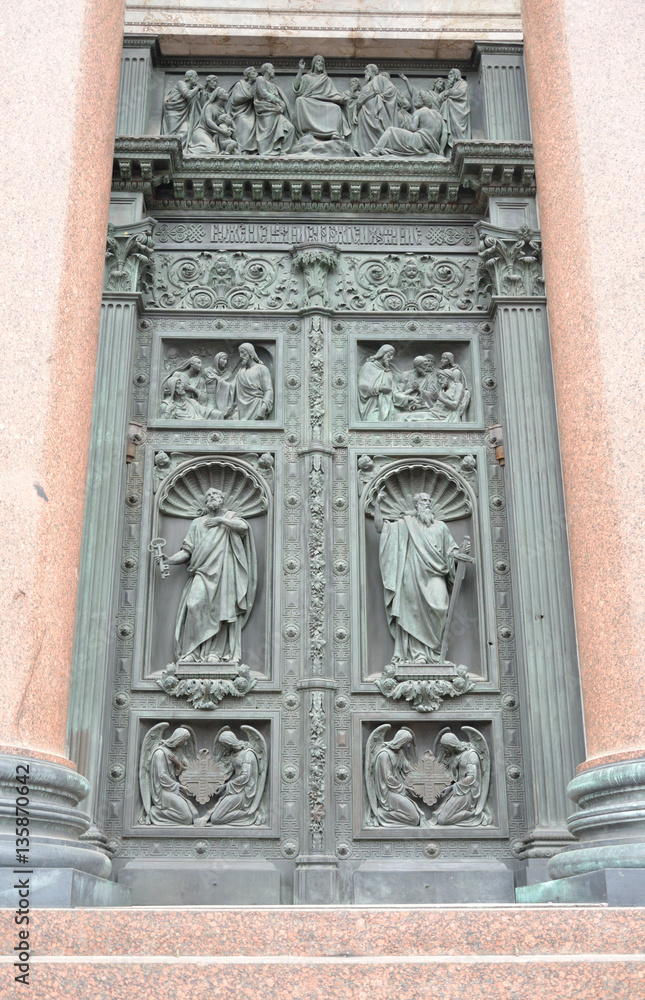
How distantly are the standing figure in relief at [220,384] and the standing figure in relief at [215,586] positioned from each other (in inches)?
50.3

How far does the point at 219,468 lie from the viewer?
41.0 ft

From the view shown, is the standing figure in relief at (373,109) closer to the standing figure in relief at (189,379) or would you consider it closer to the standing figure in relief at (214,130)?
the standing figure in relief at (214,130)

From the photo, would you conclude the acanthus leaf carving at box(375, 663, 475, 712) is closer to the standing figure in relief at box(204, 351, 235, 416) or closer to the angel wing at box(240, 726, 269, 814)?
the angel wing at box(240, 726, 269, 814)

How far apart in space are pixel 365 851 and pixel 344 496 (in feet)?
12.9

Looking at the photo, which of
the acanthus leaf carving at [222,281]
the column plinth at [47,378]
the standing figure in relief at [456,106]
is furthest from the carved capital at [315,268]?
the column plinth at [47,378]

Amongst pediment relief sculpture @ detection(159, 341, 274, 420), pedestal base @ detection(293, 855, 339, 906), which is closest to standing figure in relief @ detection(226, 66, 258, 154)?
pediment relief sculpture @ detection(159, 341, 274, 420)

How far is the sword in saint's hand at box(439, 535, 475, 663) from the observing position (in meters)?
11.6

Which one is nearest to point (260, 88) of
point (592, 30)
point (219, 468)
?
point (219, 468)

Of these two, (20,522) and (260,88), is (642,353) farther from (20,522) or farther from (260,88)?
(260,88)

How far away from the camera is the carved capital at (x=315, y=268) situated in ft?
42.7

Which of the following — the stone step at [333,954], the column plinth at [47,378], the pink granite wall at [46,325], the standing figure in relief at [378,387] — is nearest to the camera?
the stone step at [333,954]

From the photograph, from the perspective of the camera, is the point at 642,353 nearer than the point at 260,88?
Yes

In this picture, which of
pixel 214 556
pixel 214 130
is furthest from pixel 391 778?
pixel 214 130

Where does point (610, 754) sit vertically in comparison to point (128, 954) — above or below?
above
